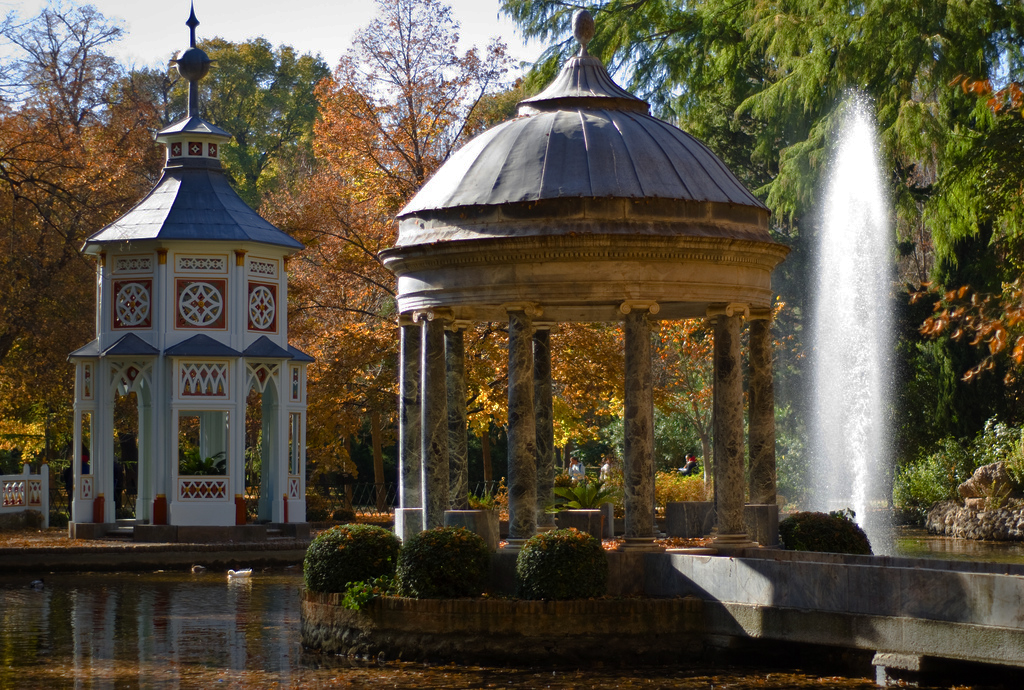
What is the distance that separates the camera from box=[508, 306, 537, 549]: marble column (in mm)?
14883

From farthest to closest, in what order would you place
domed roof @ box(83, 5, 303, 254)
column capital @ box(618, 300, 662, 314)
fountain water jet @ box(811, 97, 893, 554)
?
fountain water jet @ box(811, 97, 893, 554)
domed roof @ box(83, 5, 303, 254)
column capital @ box(618, 300, 662, 314)

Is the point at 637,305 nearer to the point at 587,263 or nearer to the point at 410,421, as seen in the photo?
the point at 587,263

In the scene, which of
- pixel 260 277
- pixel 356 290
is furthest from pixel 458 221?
pixel 356 290

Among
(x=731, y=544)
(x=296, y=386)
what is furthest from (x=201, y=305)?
(x=731, y=544)

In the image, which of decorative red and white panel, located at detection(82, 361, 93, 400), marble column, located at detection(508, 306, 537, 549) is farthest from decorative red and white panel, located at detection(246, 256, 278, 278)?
marble column, located at detection(508, 306, 537, 549)

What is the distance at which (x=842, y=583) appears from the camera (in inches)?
492

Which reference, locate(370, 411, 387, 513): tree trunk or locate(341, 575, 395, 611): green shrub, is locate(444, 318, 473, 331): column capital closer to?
locate(341, 575, 395, 611): green shrub

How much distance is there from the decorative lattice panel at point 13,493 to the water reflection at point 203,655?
10671 mm

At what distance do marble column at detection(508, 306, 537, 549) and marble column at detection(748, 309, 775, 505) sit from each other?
9.68ft

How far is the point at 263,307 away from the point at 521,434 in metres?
15.1

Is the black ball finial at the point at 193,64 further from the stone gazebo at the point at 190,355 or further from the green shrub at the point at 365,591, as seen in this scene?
the green shrub at the point at 365,591

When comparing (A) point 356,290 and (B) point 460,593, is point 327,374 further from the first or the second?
(B) point 460,593

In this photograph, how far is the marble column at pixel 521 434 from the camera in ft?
48.8

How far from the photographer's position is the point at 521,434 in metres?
14.9
